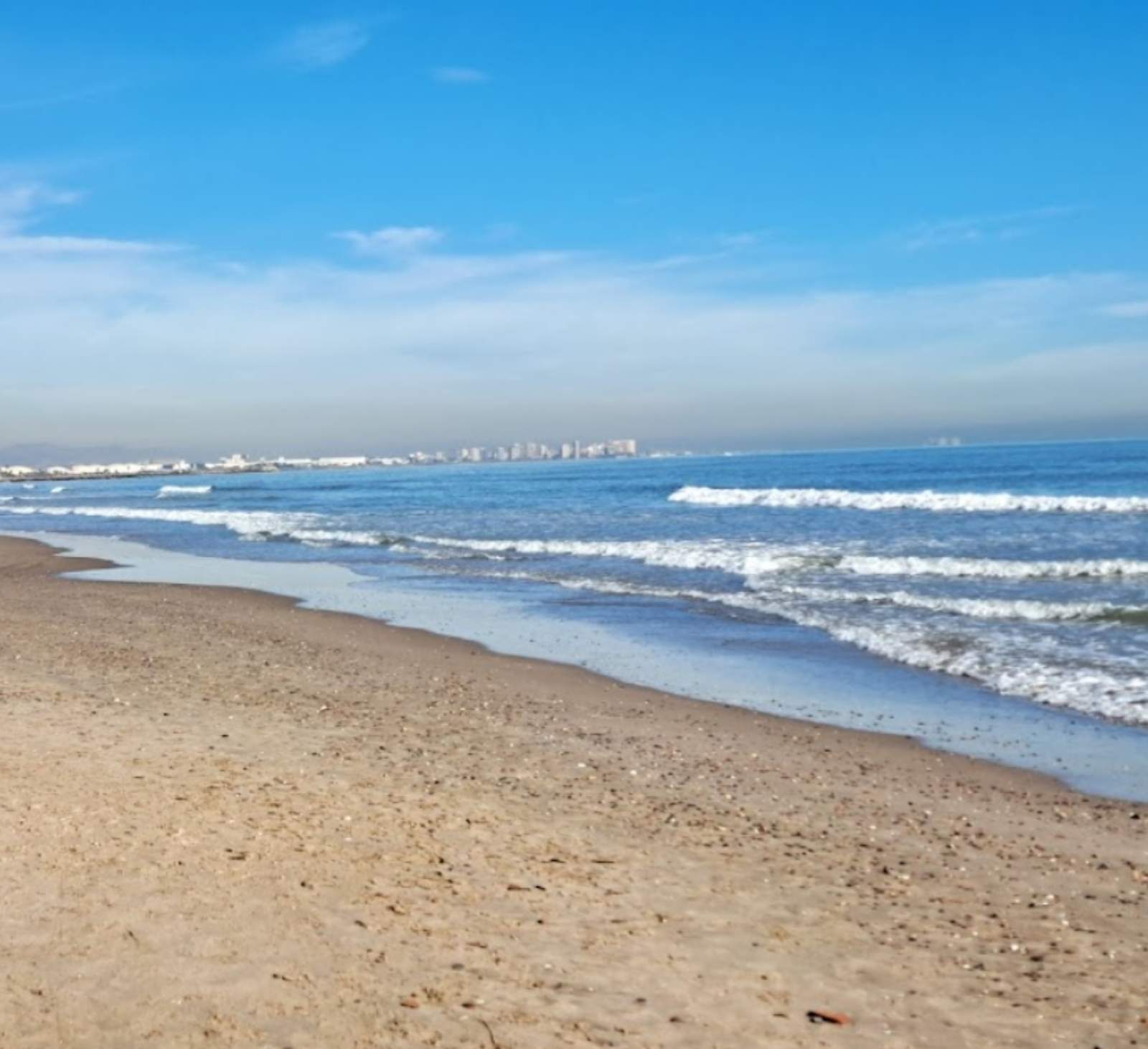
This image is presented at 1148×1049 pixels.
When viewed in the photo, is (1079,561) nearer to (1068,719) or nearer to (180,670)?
(1068,719)

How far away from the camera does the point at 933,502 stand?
44812 mm

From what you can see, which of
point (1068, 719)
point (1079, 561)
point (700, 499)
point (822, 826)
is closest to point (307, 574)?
point (1079, 561)

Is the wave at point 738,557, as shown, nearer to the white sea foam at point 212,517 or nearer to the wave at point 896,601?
the white sea foam at point 212,517

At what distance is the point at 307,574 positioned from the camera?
25047 millimetres

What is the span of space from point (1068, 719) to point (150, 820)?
7338 mm

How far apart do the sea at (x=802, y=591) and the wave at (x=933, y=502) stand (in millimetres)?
212

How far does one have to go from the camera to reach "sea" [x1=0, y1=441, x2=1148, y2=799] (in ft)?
35.2

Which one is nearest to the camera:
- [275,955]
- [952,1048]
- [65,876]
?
[952,1048]

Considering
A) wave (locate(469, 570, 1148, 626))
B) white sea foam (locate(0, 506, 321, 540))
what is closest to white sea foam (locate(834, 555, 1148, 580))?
wave (locate(469, 570, 1148, 626))

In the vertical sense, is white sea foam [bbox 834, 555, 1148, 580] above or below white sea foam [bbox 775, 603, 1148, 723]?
above

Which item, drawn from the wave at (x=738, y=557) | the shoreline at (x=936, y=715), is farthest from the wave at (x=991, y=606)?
the shoreline at (x=936, y=715)

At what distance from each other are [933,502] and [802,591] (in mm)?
27410

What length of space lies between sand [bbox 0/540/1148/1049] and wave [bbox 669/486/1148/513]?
105ft

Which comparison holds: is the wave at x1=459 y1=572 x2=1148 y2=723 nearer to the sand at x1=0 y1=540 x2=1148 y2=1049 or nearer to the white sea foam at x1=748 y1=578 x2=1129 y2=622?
the white sea foam at x1=748 y1=578 x2=1129 y2=622
